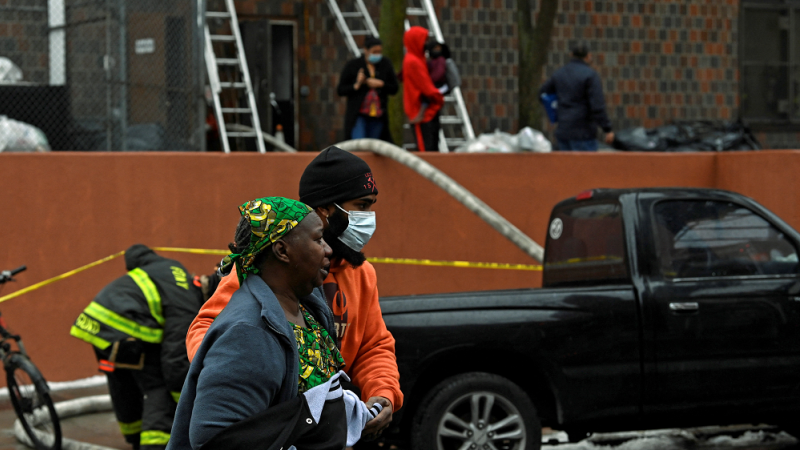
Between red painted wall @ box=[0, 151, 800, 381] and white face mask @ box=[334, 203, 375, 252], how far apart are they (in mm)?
5843

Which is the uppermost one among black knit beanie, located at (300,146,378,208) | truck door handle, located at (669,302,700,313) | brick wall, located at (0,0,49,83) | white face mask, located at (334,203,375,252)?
brick wall, located at (0,0,49,83)

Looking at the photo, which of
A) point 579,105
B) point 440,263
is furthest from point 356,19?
point 440,263

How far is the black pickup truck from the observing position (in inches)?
213

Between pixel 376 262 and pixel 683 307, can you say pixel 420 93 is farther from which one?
pixel 683 307

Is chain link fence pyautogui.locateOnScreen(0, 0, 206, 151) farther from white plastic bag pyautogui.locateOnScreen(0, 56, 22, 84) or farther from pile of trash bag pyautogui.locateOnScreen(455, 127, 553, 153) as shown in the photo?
pile of trash bag pyautogui.locateOnScreen(455, 127, 553, 153)

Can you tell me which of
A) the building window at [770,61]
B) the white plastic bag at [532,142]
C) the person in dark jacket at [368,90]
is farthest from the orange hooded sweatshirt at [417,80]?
the building window at [770,61]

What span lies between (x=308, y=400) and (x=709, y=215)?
4132 mm

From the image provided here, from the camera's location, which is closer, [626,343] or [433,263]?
[626,343]

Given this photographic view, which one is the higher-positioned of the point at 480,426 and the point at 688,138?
the point at 688,138

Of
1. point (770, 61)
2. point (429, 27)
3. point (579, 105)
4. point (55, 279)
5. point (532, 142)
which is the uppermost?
point (429, 27)

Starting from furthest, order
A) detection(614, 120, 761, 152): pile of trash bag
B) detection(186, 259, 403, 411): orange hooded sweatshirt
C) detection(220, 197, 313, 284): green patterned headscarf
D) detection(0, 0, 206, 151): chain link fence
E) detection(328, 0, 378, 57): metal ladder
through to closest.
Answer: detection(328, 0, 378, 57): metal ladder → detection(614, 120, 761, 152): pile of trash bag → detection(0, 0, 206, 151): chain link fence → detection(186, 259, 403, 411): orange hooded sweatshirt → detection(220, 197, 313, 284): green patterned headscarf

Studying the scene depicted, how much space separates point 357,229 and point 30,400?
435cm

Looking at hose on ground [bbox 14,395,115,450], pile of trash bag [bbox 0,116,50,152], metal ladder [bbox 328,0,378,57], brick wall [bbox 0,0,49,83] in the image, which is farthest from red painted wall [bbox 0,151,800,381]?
metal ladder [bbox 328,0,378,57]

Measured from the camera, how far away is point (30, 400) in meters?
6.55
